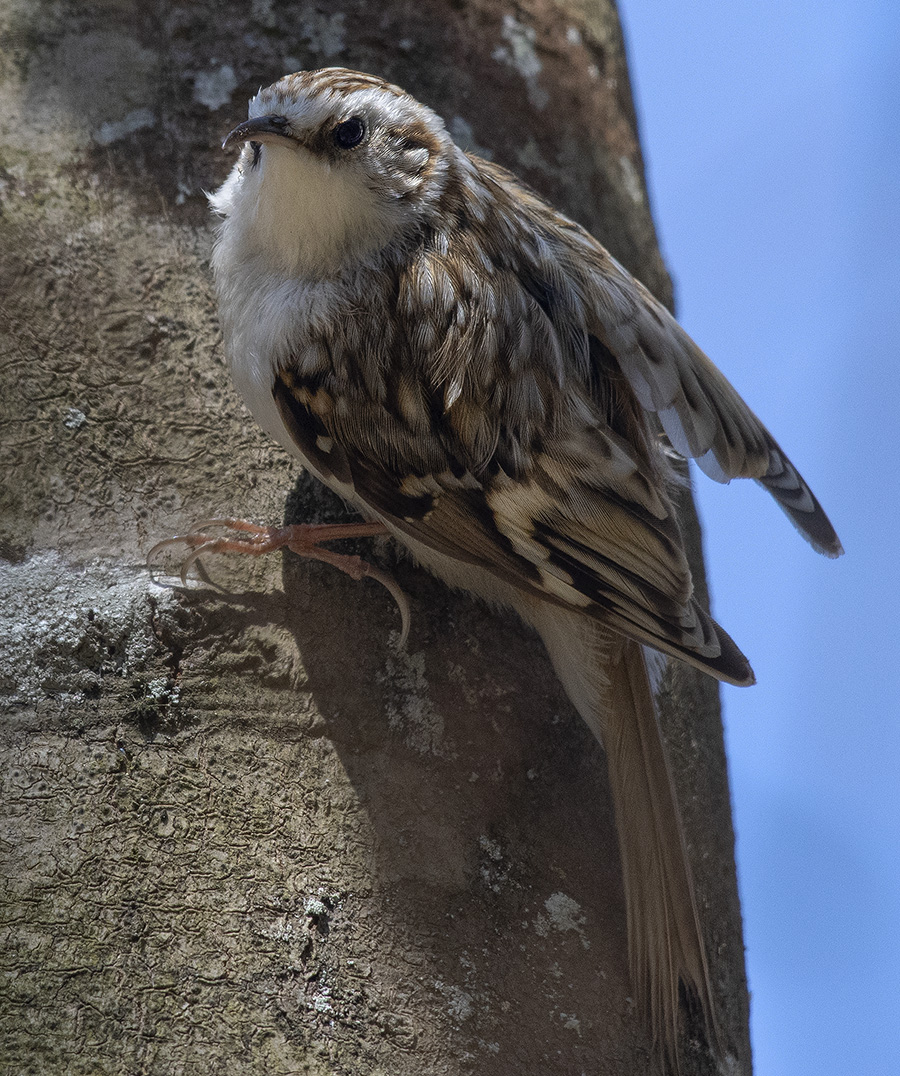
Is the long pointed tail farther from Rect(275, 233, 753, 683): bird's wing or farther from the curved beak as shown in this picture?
the curved beak

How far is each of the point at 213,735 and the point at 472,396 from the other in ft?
2.21

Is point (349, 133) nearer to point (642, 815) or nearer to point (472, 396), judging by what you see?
point (472, 396)

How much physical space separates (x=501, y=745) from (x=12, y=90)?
1.38 metres

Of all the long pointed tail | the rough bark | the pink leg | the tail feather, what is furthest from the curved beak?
the tail feather

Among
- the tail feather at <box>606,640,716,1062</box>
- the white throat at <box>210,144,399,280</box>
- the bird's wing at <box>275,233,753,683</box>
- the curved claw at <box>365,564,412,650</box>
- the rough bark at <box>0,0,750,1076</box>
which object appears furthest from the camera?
the white throat at <box>210,144,399,280</box>

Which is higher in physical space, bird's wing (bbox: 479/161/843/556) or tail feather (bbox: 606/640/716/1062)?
bird's wing (bbox: 479/161/843/556)

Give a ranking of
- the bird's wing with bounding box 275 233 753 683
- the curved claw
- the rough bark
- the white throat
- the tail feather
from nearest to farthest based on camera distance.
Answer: the rough bark → the tail feather → the curved claw → the bird's wing with bounding box 275 233 753 683 → the white throat

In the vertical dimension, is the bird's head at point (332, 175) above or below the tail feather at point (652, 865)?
above

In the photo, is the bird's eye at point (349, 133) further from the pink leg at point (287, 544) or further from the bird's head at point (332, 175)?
the pink leg at point (287, 544)

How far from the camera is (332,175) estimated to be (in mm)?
1792

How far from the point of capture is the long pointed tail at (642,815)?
4.67 feet

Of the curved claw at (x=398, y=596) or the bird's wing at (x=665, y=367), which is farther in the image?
the bird's wing at (x=665, y=367)

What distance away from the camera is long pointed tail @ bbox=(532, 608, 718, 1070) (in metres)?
1.42

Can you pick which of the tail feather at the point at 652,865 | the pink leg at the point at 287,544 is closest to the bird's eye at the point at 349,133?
the pink leg at the point at 287,544
